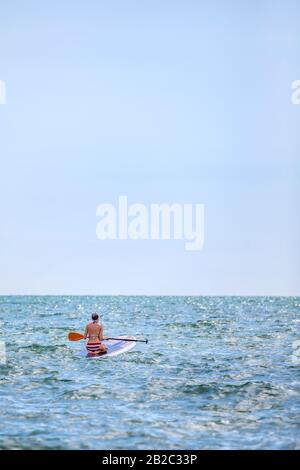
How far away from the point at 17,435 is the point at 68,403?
3103 millimetres

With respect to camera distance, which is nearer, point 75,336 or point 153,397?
point 153,397

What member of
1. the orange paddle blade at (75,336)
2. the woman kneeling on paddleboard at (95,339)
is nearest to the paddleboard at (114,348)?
the woman kneeling on paddleboard at (95,339)

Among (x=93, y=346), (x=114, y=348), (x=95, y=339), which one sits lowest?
(x=114, y=348)

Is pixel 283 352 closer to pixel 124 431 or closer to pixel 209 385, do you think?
pixel 209 385

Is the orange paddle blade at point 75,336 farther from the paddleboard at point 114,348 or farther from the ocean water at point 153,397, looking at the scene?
the ocean water at point 153,397

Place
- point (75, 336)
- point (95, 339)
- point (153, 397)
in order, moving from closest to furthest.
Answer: point (153, 397), point (95, 339), point (75, 336)

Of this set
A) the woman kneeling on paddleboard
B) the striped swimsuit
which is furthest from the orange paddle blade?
the striped swimsuit

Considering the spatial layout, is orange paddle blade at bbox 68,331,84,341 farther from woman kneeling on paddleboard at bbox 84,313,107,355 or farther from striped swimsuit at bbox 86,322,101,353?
striped swimsuit at bbox 86,322,101,353

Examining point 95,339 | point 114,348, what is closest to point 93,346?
point 95,339

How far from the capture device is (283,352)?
2723 centimetres

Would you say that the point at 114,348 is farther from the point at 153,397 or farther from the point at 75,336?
the point at 153,397

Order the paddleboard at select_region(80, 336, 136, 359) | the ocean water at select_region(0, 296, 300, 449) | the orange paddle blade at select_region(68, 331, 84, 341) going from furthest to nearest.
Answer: the orange paddle blade at select_region(68, 331, 84, 341)
the paddleboard at select_region(80, 336, 136, 359)
the ocean water at select_region(0, 296, 300, 449)
